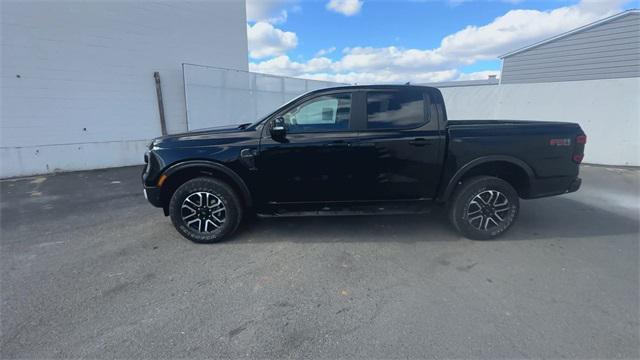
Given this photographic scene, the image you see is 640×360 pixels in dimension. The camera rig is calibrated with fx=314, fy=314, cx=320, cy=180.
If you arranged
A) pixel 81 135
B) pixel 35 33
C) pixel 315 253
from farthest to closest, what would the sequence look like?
pixel 81 135, pixel 35 33, pixel 315 253

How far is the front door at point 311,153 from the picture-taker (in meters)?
3.69

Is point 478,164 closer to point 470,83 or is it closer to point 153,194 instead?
point 153,194

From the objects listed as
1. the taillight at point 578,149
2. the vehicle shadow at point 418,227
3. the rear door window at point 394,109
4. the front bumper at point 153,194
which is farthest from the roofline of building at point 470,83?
the front bumper at point 153,194

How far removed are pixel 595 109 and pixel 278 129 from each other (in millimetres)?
9421

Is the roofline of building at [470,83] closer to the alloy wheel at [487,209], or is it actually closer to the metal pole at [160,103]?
the metal pole at [160,103]

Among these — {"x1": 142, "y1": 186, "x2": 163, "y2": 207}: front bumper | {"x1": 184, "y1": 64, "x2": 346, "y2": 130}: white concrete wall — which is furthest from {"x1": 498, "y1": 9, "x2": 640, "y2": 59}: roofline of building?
{"x1": 142, "y1": 186, "x2": 163, "y2": 207}: front bumper

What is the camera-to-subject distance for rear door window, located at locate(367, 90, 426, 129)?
12.3 ft

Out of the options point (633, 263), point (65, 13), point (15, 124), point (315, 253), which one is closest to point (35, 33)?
point (65, 13)

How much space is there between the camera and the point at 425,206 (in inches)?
157

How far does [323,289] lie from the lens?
288cm

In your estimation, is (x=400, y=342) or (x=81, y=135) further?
(x=81, y=135)

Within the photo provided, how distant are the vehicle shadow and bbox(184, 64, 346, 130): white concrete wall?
632cm

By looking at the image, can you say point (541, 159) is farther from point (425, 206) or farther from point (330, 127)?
point (330, 127)

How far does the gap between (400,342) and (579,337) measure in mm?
1288
